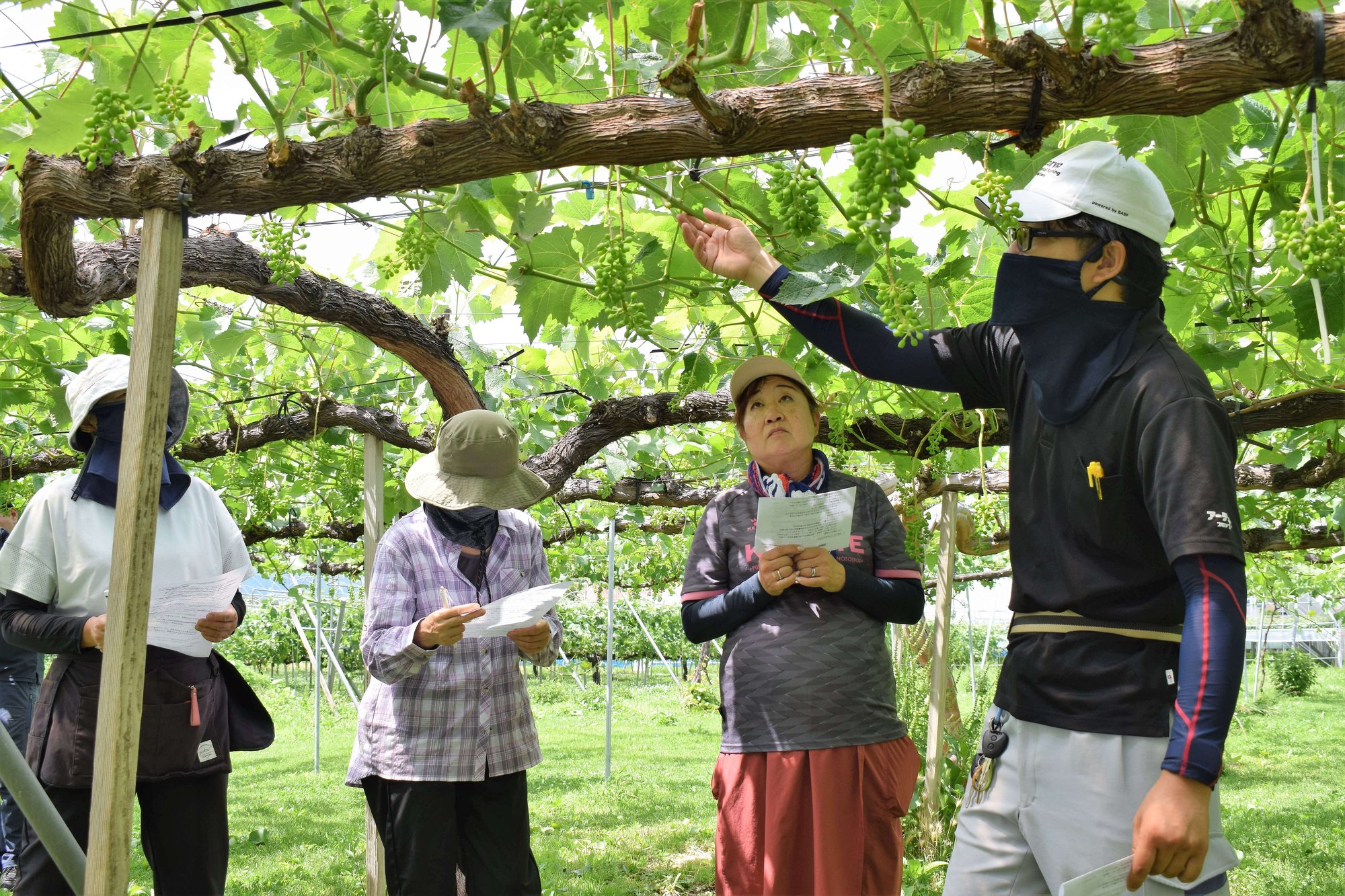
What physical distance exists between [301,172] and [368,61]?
0.24 metres

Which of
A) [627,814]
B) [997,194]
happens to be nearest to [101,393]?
[997,194]

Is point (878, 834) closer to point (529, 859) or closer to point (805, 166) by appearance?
point (529, 859)

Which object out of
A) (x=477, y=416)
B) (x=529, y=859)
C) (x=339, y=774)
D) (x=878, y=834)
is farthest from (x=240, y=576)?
(x=339, y=774)

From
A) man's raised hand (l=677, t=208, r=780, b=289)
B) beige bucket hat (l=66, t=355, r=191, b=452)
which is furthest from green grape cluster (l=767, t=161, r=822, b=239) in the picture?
beige bucket hat (l=66, t=355, r=191, b=452)

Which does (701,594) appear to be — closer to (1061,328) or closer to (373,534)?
(1061,328)


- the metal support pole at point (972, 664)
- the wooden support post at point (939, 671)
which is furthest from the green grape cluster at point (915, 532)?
the metal support pole at point (972, 664)

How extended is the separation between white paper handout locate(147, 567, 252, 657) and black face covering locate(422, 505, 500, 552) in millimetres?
505

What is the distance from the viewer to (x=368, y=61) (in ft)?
6.66

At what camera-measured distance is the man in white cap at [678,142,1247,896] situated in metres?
1.46

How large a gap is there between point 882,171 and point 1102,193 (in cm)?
51

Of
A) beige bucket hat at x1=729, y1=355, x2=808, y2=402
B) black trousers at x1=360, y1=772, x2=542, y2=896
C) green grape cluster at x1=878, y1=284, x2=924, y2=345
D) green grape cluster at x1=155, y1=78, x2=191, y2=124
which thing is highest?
green grape cluster at x1=155, y1=78, x2=191, y2=124

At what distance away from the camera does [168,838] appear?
2.59 m

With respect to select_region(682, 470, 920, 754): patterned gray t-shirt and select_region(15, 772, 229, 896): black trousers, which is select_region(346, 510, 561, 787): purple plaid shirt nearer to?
select_region(15, 772, 229, 896): black trousers

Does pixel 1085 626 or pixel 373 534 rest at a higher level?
pixel 373 534
